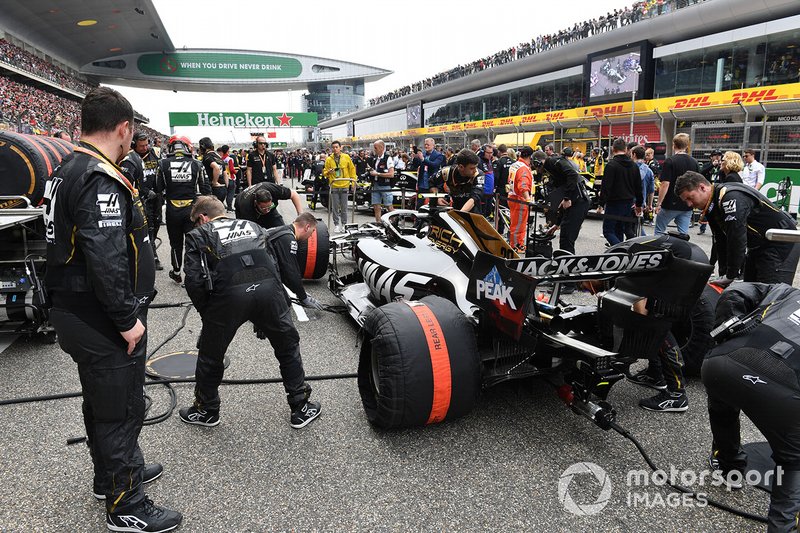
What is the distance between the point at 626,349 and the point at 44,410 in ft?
12.4

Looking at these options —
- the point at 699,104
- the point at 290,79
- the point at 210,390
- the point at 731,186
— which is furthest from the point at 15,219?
the point at 290,79

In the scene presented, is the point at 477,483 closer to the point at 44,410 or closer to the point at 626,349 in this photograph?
the point at 626,349

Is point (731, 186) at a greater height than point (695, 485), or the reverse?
point (731, 186)

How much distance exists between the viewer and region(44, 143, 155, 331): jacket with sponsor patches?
2.14 m

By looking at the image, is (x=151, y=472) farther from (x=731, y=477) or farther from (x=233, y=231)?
(x=731, y=477)

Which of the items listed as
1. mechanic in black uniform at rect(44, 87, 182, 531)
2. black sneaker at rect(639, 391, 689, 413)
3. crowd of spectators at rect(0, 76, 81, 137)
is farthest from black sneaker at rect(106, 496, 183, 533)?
crowd of spectators at rect(0, 76, 81, 137)

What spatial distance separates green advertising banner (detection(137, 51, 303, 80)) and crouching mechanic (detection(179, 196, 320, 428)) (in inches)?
2834

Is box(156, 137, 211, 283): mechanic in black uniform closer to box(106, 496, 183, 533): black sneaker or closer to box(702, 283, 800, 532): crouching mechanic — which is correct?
box(106, 496, 183, 533): black sneaker

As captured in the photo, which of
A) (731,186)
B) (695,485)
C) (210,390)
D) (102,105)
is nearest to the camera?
(102,105)

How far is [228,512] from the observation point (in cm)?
251

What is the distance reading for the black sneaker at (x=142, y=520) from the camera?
7.80 ft

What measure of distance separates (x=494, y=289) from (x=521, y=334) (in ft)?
0.94

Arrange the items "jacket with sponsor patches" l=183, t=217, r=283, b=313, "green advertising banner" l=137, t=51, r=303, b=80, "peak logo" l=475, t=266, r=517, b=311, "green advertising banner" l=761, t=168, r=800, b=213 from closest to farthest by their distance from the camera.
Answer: "peak logo" l=475, t=266, r=517, b=311 → "jacket with sponsor patches" l=183, t=217, r=283, b=313 → "green advertising banner" l=761, t=168, r=800, b=213 → "green advertising banner" l=137, t=51, r=303, b=80

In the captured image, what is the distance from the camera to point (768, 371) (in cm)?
208
